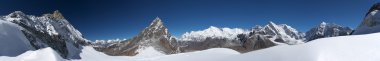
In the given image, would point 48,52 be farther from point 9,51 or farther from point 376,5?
point 376,5

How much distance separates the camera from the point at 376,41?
56.7ft

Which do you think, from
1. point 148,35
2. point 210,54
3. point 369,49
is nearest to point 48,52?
point 210,54

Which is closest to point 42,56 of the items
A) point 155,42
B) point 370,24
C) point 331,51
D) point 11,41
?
point 11,41

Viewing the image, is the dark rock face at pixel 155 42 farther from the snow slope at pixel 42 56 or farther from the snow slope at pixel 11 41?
the snow slope at pixel 42 56

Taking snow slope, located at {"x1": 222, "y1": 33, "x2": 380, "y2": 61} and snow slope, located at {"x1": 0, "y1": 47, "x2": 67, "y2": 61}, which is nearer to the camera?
snow slope, located at {"x1": 222, "y1": 33, "x2": 380, "y2": 61}

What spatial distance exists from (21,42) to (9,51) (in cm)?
597

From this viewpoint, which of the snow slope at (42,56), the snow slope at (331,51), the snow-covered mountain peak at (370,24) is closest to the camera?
the snow slope at (331,51)

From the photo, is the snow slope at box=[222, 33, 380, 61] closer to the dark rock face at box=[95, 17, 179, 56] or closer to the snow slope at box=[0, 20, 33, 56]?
the snow slope at box=[0, 20, 33, 56]

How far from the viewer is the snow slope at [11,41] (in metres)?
31.1

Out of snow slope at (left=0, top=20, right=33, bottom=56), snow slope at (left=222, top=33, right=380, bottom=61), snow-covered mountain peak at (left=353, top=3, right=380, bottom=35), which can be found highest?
snow-covered mountain peak at (left=353, top=3, right=380, bottom=35)

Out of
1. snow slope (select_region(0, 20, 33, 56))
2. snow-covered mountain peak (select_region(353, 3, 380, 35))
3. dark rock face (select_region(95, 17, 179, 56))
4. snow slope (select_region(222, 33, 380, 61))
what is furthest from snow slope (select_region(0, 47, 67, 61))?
dark rock face (select_region(95, 17, 179, 56))

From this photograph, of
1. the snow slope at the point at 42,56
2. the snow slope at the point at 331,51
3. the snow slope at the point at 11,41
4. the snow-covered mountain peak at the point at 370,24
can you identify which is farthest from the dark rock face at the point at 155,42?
the snow slope at the point at 331,51

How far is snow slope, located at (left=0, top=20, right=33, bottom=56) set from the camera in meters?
31.1

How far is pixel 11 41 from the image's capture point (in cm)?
3462
